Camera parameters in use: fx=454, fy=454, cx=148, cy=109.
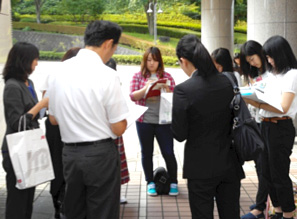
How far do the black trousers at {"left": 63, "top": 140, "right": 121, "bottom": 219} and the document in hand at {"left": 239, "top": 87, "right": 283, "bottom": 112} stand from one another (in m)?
1.32

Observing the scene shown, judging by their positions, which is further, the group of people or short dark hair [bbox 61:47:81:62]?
short dark hair [bbox 61:47:81:62]

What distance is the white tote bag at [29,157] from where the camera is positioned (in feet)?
11.9

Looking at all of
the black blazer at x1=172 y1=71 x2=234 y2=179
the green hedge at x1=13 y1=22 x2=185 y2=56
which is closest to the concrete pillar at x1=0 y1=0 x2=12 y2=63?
the black blazer at x1=172 y1=71 x2=234 y2=179

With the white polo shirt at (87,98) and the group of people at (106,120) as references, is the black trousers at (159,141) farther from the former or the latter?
the white polo shirt at (87,98)

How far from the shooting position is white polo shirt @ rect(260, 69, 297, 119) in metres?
4.18

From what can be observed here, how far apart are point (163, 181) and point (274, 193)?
5.62 ft

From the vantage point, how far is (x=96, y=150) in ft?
10.3

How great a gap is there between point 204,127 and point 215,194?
0.59 metres

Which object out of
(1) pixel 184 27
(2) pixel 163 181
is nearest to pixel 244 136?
(2) pixel 163 181

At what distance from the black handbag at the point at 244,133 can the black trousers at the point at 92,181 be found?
2.95 ft

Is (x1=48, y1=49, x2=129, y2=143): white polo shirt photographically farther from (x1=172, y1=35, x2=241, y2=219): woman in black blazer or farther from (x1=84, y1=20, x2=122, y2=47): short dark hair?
(x1=172, y1=35, x2=241, y2=219): woman in black blazer

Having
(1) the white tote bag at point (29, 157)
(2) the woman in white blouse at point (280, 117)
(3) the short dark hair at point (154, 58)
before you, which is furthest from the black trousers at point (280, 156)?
(1) the white tote bag at point (29, 157)

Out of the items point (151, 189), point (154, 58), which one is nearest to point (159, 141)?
point (151, 189)

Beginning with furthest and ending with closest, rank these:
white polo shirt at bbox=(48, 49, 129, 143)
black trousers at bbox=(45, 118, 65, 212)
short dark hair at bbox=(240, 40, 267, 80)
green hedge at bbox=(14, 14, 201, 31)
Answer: green hedge at bbox=(14, 14, 201, 31) → black trousers at bbox=(45, 118, 65, 212) → short dark hair at bbox=(240, 40, 267, 80) → white polo shirt at bbox=(48, 49, 129, 143)
